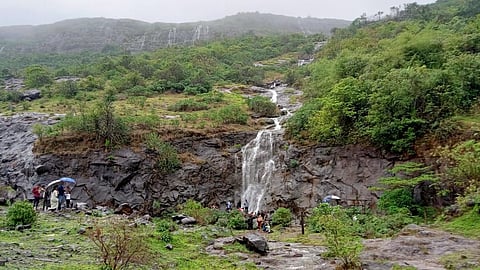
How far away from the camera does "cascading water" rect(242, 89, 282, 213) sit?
27.6 meters

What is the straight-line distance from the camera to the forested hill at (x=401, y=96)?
22992mm

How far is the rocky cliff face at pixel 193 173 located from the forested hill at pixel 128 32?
7467 cm

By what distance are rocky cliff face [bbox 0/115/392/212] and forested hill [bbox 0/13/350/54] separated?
74.7 metres

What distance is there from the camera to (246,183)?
28.8m

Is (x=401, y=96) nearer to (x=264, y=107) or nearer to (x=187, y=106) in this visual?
(x=264, y=107)

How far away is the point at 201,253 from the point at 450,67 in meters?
17.1

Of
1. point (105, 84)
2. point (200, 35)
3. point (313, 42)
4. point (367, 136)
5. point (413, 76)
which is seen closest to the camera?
point (413, 76)

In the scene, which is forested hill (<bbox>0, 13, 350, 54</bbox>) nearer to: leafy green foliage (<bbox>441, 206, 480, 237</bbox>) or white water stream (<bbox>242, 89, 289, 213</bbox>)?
white water stream (<bbox>242, 89, 289, 213</bbox>)

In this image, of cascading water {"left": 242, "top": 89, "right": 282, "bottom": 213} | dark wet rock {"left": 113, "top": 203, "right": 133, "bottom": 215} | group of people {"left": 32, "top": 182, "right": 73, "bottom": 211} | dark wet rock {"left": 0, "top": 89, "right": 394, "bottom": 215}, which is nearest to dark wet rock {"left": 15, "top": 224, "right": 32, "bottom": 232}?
group of people {"left": 32, "top": 182, "right": 73, "bottom": 211}

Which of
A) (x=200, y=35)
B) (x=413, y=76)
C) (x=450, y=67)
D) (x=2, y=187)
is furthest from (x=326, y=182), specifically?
(x=200, y=35)

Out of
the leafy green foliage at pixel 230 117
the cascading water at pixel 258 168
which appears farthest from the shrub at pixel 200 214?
the leafy green foliage at pixel 230 117

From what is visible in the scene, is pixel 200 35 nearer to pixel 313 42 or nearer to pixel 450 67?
pixel 313 42

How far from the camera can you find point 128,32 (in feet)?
424

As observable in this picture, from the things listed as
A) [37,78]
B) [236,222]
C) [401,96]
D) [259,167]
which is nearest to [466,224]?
[401,96]
